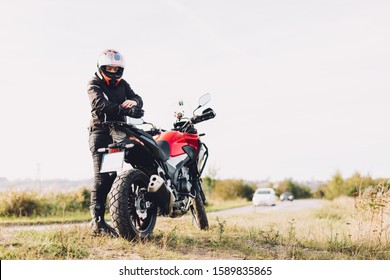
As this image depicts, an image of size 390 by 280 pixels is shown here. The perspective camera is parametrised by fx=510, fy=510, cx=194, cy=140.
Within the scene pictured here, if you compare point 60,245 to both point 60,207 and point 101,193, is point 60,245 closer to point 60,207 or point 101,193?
point 101,193

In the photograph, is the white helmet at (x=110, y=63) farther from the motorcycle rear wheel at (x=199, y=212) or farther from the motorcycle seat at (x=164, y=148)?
the motorcycle rear wheel at (x=199, y=212)

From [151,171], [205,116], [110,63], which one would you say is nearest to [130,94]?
[110,63]

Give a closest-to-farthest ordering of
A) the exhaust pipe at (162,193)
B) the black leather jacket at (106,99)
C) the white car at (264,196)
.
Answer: the exhaust pipe at (162,193) → the black leather jacket at (106,99) → the white car at (264,196)

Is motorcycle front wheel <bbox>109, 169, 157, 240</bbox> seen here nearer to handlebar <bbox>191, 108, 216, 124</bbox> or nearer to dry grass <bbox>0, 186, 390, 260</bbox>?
dry grass <bbox>0, 186, 390, 260</bbox>

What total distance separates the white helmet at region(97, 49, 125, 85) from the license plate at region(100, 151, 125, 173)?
3.45 ft

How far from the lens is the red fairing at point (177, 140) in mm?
6309

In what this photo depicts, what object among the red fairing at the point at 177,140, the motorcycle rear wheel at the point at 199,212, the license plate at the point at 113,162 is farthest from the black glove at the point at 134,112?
the motorcycle rear wheel at the point at 199,212

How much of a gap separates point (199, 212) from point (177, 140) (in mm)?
1243

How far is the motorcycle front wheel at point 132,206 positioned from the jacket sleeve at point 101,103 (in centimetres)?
68

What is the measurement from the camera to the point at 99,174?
5.80 meters

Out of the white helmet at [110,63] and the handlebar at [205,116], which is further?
the handlebar at [205,116]

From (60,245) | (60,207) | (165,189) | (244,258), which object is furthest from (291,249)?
(60,207)

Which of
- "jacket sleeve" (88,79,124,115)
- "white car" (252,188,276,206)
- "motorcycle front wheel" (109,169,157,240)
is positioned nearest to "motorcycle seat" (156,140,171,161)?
"motorcycle front wheel" (109,169,157,240)

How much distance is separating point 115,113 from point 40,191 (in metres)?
8.77
